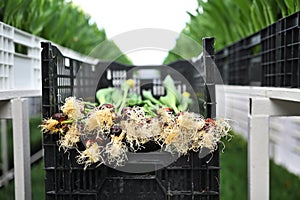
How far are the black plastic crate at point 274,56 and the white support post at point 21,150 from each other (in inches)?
41.3

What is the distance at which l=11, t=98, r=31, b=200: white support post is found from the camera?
127cm

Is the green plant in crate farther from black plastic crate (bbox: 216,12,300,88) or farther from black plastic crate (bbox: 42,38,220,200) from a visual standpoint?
black plastic crate (bbox: 216,12,300,88)

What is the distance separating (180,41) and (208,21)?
6.42 feet

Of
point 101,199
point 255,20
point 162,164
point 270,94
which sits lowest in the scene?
point 101,199

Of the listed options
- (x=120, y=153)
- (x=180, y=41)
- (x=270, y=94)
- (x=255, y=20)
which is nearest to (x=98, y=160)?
(x=120, y=153)

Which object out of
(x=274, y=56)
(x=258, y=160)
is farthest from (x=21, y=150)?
(x=274, y=56)

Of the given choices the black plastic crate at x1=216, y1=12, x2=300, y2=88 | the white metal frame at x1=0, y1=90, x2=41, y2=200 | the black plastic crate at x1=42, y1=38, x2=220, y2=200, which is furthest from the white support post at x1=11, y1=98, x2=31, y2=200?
the black plastic crate at x1=216, y1=12, x2=300, y2=88

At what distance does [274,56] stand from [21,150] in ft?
4.20

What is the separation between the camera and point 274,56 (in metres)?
1.88

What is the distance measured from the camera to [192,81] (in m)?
3.02

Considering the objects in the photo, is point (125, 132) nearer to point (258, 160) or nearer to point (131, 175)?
point (131, 175)

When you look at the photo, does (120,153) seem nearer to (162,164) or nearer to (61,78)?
(162,164)

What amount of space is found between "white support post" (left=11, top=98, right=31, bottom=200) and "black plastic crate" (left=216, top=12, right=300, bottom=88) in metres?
1.05

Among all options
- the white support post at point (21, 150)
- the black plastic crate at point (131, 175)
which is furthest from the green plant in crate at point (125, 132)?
the white support post at point (21, 150)
